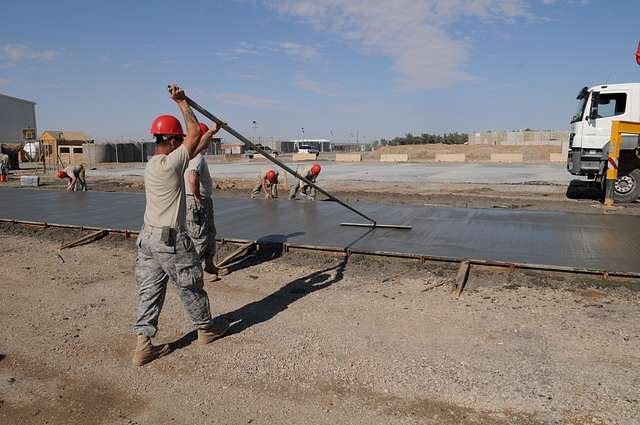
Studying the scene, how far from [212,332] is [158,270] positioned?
25.5 inches

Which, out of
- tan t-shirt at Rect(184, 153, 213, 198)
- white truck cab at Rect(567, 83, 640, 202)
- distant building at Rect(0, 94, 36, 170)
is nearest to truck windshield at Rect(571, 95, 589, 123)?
white truck cab at Rect(567, 83, 640, 202)

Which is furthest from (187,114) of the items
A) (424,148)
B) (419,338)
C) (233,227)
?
(424,148)

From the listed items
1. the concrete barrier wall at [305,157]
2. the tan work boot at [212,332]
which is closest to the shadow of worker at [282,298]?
the tan work boot at [212,332]

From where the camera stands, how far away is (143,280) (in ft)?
10.3

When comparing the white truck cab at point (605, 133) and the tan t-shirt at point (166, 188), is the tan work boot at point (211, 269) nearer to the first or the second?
the tan t-shirt at point (166, 188)

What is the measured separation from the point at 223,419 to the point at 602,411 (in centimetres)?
206

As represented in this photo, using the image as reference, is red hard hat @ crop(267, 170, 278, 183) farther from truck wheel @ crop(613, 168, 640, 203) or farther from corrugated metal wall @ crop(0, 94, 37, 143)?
corrugated metal wall @ crop(0, 94, 37, 143)

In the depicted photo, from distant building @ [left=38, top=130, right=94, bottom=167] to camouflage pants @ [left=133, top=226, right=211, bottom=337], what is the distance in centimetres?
2776

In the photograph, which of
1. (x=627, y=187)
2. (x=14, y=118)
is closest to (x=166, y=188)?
(x=627, y=187)

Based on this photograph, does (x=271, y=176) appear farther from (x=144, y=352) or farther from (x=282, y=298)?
(x=144, y=352)

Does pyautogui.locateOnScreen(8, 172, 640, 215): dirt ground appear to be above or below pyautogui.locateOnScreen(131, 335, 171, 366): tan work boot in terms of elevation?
above

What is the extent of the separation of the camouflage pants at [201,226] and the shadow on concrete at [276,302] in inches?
36.1

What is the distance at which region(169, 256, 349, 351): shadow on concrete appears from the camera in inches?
144

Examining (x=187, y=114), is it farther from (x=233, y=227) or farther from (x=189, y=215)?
(x=233, y=227)
